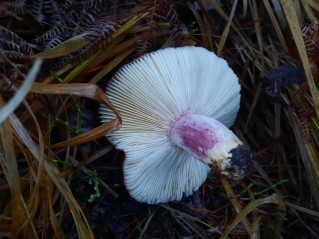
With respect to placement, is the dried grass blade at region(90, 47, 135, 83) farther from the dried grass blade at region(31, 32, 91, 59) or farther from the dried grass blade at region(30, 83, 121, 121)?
the dried grass blade at region(30, 83, 121, 121)

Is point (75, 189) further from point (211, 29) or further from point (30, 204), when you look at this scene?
point (211, 29)

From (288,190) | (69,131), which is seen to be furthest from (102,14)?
(288,190)

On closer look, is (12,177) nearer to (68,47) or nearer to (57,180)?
(57,180)

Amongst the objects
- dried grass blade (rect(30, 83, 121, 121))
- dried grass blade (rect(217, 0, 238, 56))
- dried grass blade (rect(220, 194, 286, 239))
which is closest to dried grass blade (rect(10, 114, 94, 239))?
dried grass blade (rect(30, 83, 121, 121))

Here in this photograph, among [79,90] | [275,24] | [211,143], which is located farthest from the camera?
[275,24]

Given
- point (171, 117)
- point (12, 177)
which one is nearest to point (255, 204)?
point (171, 117)

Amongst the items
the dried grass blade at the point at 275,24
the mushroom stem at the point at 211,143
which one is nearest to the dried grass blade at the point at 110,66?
the mushroom stem at the point at 211,143
